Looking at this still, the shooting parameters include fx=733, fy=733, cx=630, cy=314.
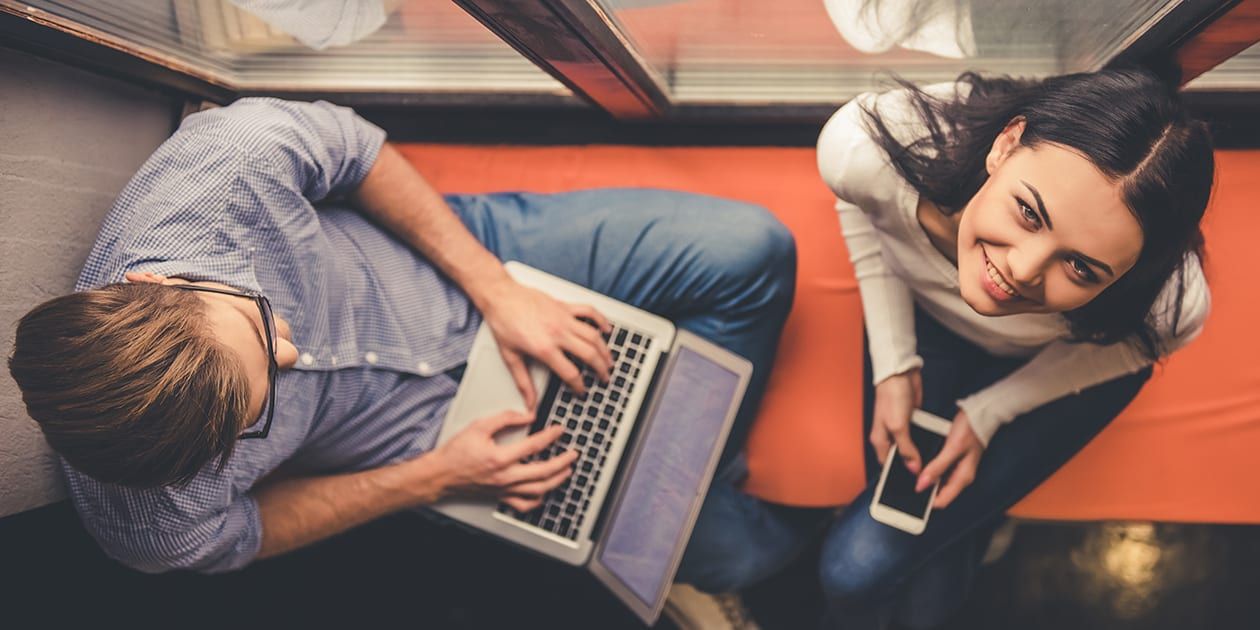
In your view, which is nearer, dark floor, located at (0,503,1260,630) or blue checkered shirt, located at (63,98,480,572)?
blue checkered shirt, located at (63,98,480,572)

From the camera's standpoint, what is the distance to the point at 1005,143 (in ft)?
2.85

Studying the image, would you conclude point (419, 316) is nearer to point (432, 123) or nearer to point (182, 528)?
point (182, 528)

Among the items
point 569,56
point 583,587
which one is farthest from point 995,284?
point 583,587

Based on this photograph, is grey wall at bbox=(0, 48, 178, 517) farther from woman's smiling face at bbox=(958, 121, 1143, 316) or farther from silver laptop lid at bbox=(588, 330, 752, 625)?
woman's smiling face at bbox=(958, 121, 1143, 316)

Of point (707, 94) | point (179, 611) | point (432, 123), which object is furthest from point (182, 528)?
point (707, 94)

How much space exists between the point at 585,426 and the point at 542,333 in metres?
0.19

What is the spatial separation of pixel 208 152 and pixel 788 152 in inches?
40.9

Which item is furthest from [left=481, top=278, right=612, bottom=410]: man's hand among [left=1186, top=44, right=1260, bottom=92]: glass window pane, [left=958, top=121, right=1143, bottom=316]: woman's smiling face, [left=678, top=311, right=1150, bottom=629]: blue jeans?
[left=1186, top=44, right=1260, bottom=92]: glass window pane

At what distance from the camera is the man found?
0.82 meters

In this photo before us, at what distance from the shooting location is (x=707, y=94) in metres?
1.50

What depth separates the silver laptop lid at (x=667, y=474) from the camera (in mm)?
1191

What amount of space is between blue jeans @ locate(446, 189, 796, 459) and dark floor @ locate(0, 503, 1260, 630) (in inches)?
26.3

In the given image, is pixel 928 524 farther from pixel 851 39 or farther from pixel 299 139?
pixel 299 139

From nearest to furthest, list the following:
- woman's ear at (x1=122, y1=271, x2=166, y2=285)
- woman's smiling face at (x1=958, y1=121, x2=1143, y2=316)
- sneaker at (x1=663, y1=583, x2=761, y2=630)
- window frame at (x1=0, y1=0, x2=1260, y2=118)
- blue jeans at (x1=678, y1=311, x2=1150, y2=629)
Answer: woman's smiling face at (x1=958, y1=121, x2=1143, y2=316), woman's ear at (x1=122, y1=271, x2=166, y2=285), window frame at (x1=0, y1=0, x2=1260, y2=118), blue jeans at (x1=678, y1=311, x2=1150, y2=629), sneaker at (x1=663, y1=583, x2=761, y2=630)
